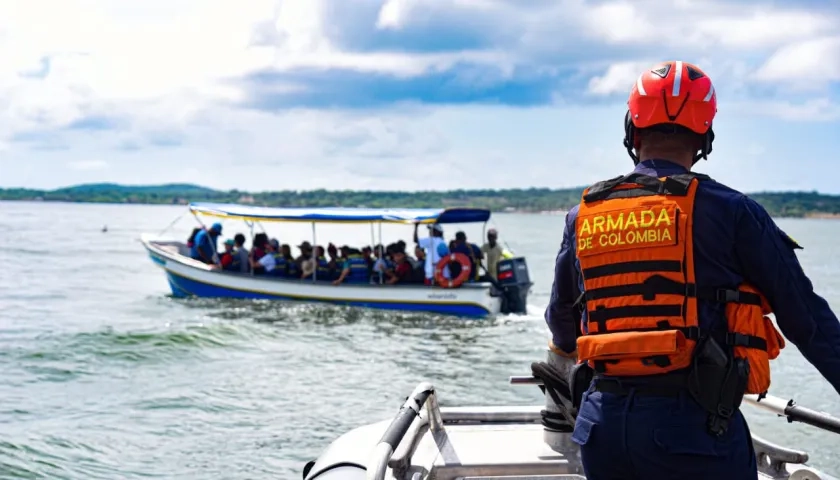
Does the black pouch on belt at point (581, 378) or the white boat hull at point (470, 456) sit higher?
the black pouch on belt at point (581, 378)

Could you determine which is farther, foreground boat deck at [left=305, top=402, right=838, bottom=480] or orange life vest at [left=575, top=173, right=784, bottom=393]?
foreground boat deck at [left=305, top=402, right=838, bottom=480]

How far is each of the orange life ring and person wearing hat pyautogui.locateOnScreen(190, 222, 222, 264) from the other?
591 cm

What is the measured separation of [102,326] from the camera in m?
18.8

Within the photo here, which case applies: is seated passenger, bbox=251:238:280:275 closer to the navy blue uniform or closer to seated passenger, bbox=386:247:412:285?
seated passenger, bbox=386:247:412:285

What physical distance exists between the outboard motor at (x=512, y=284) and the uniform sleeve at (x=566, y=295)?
1633 cm

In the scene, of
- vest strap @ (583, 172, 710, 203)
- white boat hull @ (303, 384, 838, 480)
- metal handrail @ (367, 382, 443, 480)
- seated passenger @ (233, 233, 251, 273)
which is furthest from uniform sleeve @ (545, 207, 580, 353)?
seated passenger @ (233, 233, 251, 273)

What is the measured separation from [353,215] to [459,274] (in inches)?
116

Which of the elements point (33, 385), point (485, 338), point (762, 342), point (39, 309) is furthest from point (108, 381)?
point (762, 342)

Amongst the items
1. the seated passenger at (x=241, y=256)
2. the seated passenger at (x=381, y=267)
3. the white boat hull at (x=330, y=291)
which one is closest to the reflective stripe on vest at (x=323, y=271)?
the white boat hull at (x=330, y=291)

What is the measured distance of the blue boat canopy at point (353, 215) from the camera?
65.7 feet

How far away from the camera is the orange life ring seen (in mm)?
19281

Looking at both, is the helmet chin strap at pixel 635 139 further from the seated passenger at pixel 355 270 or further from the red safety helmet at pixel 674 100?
the seated passenger at pixel 355 270

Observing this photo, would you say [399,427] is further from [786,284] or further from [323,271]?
[323,271]

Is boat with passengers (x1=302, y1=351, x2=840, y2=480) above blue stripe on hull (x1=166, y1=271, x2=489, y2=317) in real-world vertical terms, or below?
above
